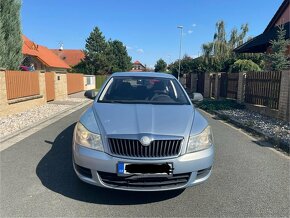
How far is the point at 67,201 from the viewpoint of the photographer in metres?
3.44

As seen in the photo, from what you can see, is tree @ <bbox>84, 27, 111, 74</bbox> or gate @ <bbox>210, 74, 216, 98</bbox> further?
tree @ <bbox>84, 27, 111, 74</bbox>

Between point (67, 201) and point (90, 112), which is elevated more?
point (90, 112)

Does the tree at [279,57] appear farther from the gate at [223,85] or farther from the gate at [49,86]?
the gate at [49,86]

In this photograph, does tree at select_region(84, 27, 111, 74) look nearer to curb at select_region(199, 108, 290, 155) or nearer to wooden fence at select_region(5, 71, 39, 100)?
wooden fence at select_region(5, 71, 39, 100)

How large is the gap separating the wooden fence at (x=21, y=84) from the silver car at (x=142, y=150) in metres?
7.72

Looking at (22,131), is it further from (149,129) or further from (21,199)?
(149,129)

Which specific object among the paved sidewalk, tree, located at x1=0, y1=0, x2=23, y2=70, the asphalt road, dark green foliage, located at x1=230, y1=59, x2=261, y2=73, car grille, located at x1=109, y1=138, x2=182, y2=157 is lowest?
the paved sidewalk

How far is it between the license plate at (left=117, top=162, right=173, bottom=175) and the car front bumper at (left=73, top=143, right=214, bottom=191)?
38 mm

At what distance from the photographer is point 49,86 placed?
1536cm

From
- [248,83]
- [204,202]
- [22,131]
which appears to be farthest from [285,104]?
[22,131]

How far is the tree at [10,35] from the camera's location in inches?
469

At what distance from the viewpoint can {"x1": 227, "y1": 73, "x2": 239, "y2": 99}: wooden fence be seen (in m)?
14.9

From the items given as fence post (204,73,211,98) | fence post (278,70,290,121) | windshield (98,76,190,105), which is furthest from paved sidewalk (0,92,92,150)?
fence post (204,73,211,98)

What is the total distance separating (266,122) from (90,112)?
6.71 m
